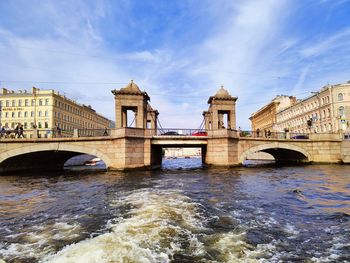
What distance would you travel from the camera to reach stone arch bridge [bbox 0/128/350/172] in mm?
23078

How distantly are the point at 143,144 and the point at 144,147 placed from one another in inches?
12.7

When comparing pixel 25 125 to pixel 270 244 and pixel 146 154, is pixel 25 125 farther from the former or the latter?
pixel 270 244

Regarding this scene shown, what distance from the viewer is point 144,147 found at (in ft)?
79.7

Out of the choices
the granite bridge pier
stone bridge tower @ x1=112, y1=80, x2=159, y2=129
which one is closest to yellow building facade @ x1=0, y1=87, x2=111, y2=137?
the granite bridge pier

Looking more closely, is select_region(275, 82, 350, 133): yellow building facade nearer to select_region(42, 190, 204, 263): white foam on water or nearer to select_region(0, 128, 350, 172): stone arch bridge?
select_region(0, 128, 350, 172): stone arch bridge

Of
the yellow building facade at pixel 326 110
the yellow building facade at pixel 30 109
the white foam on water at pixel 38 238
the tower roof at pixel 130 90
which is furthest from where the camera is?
the yellow building facade at pixel 30 109

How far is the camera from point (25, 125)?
2327 inches

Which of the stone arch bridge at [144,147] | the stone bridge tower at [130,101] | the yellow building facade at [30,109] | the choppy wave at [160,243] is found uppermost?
the yellow building facade at [30,109]

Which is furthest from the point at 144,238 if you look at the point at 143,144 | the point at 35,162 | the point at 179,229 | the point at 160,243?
the point at 35,162

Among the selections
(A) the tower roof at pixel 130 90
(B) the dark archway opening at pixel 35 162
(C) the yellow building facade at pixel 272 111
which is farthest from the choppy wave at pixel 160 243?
(C) the yellow building facade at pixel 272 111

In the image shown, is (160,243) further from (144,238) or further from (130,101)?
(130,101)

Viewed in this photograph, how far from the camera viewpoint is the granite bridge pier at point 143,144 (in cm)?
2316

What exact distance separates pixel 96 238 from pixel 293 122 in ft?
222

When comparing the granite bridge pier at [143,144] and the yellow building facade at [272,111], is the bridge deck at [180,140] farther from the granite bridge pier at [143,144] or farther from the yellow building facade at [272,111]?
the yellow building facade at [272,111]
